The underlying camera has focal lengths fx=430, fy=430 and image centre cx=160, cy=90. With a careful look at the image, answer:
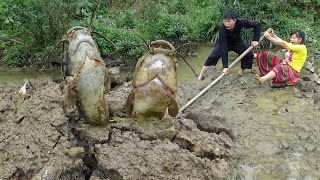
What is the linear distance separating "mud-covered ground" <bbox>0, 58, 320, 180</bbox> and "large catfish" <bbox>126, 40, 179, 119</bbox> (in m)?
0.29

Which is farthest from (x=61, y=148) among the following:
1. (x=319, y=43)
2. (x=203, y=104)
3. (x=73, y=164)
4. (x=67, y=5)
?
(x=319, y=43)

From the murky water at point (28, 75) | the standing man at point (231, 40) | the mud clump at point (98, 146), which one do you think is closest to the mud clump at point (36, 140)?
the mud clump at point (98, 146)

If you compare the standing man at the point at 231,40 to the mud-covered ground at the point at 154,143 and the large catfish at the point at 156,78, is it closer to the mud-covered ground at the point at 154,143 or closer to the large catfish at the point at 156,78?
the mud-covered ground at the point at 154,143

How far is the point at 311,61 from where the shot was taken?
20.6 feet

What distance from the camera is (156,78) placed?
3709 mm

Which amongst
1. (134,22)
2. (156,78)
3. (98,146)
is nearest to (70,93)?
(98,146)

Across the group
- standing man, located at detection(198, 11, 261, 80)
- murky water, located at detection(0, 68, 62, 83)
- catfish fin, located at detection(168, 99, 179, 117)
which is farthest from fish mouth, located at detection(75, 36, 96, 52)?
murky water, located at detection(0, 68, 62, 83)

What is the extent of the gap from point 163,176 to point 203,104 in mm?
1799

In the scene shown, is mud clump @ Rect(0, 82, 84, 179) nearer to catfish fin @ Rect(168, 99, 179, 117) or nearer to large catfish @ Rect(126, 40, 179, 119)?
large catfish @ Rect(126, 40, 179, 119)

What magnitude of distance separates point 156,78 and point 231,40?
8.06 ft

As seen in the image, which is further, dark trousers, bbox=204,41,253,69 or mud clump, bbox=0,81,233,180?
dark trousers, bbox=204,41,253,69

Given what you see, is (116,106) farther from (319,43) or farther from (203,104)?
(319,43)

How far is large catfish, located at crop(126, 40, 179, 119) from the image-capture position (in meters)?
3.71

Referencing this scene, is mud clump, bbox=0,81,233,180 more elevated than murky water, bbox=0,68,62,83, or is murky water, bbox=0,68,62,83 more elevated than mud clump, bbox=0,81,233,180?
mud clump, bbox=0,81,233,180
